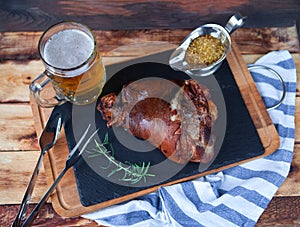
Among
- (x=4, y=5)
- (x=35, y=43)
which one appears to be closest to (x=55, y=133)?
(x=35, y=43)

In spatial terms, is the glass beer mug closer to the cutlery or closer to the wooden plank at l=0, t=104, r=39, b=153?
the cutlery

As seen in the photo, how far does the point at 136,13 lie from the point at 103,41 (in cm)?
31

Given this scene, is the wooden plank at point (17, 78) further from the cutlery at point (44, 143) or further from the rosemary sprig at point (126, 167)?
the rosemary sprig at point (126, 167)

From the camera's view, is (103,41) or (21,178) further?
(103,41)

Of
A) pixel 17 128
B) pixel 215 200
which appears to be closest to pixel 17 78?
pixel 17 128

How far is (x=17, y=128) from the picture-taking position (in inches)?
72.7

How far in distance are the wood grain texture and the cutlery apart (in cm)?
70

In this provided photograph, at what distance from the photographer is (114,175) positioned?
168 centimetres

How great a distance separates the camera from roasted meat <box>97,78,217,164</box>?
1.62 m

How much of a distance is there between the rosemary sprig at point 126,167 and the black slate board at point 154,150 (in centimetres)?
2

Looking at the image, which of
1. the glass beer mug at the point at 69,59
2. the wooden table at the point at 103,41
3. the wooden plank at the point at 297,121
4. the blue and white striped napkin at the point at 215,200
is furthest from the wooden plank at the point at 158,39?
the blue and white striped napkin at the point at 215,200

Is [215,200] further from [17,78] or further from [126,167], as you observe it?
[17,78]

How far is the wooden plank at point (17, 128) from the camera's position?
1.82 m

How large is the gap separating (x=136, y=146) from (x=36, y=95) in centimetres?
46
